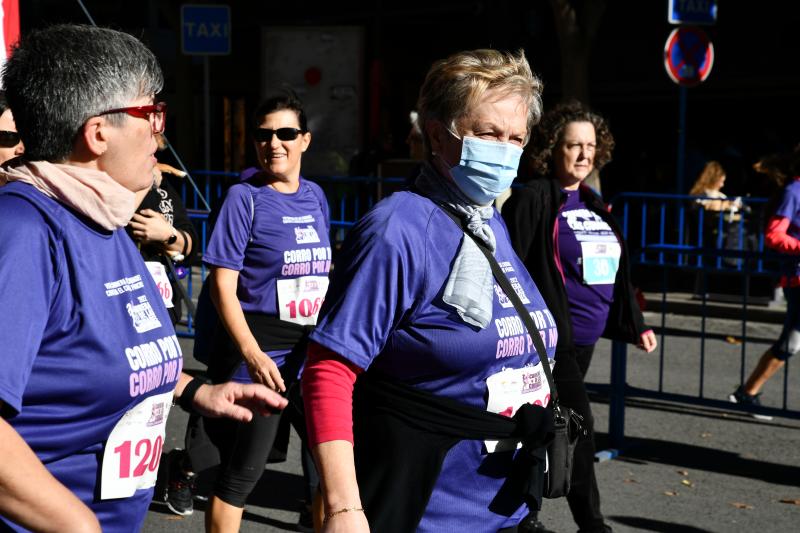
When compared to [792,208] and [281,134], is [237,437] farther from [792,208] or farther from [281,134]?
[792,208]

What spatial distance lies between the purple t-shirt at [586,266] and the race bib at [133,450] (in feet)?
9.15

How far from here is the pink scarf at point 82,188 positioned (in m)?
2.09

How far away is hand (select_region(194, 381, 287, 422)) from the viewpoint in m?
2.56

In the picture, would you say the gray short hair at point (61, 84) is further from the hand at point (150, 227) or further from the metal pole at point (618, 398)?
the metal pole at point (618, 398)

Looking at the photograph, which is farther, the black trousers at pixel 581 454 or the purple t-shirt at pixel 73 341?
the black trousers at pixel 581 454

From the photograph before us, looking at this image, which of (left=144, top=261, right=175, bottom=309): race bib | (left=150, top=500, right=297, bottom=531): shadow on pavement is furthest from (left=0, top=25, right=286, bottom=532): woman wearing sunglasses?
(left=150, top=500, right=297, bottom=531): shadow on pavement

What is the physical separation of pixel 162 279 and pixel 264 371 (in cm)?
82

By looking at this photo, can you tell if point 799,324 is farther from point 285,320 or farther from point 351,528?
point 351,528

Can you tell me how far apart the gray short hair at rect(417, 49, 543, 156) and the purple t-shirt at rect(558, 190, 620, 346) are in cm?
211

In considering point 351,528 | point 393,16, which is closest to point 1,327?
point 351,528

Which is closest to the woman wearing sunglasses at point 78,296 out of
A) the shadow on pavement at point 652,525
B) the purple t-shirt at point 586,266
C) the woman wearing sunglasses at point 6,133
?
the woman wearing sunglasses at point 6,133

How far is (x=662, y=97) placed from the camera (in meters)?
17.1

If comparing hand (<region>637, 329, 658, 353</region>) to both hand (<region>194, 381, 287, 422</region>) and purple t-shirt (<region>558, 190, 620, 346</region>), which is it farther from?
hand (<region>194, 381, 287, 422</region>)

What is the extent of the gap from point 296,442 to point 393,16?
1405cm
